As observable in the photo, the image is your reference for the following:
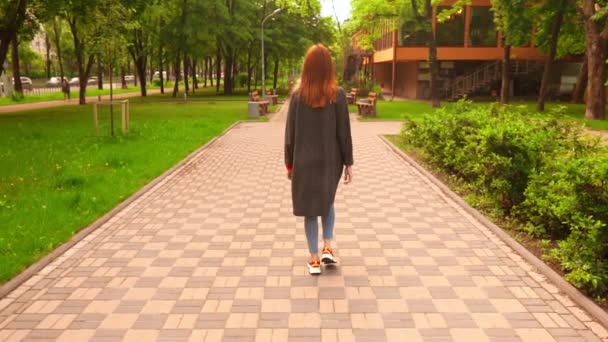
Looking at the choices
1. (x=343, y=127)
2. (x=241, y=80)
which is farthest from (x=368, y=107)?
(x=241, y=80)

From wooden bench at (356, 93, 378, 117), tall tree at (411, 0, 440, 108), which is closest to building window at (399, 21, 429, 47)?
tall tree at (411, 0, 440, 108)

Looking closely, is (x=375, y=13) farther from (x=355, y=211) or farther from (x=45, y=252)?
(x=45, y=252)

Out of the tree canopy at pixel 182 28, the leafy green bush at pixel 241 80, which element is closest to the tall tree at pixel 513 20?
the tree canopy at pixel 182 28

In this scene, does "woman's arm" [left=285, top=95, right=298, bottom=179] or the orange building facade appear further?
the orange building facade

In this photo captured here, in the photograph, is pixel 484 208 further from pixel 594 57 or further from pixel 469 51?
pixel 469 51

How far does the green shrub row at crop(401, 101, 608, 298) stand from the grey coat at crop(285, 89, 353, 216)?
220cm

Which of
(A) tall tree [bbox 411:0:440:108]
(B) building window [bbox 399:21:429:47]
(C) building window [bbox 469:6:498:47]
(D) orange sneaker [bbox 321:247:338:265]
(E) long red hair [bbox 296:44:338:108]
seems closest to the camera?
(E) long red hair [bbox 296:44:338:108]

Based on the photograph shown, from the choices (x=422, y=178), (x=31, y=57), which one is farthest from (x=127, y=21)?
(x=31, y=57)

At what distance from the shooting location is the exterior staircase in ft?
119

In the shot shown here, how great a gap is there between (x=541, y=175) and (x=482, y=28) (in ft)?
109

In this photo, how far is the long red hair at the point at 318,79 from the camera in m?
4.61

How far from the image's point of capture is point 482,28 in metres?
36.6

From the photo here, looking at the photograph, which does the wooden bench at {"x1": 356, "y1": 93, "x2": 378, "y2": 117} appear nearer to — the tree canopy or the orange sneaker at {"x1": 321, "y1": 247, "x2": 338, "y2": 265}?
the tree canopy

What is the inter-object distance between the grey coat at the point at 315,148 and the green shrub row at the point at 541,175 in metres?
2.20
